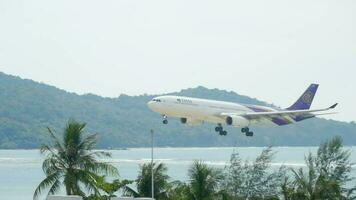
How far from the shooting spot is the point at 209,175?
211 feet

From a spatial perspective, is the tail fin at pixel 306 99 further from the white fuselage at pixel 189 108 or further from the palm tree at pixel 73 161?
the palm tree at pixel 73 161

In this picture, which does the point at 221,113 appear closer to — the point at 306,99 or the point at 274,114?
the point at 274,114

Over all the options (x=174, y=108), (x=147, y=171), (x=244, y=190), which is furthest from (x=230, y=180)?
(x=147, y=171)

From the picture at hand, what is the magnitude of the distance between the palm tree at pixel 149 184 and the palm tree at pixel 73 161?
20.6 ft

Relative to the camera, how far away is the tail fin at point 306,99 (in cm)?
13275

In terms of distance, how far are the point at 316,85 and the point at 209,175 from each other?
7341 cm

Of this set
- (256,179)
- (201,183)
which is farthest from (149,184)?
(256,179)

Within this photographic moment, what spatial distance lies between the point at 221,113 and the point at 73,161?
183 feet

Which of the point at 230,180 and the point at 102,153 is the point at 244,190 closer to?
the point at 230,180

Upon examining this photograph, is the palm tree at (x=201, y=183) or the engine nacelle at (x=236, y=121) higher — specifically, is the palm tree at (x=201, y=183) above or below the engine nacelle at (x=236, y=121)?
below

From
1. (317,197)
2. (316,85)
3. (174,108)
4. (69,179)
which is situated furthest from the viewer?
(316,85)

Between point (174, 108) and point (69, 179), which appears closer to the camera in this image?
point (69, 179)

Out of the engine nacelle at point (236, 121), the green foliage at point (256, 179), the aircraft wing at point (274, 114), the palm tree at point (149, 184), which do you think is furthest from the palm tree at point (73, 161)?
the aircraft wing at point (274, 114)

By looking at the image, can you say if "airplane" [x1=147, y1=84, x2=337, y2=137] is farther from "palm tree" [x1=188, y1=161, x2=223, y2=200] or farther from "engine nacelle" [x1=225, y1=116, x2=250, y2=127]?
"palm tree" [x1=188, y1=161, x2=223, y2=200]
